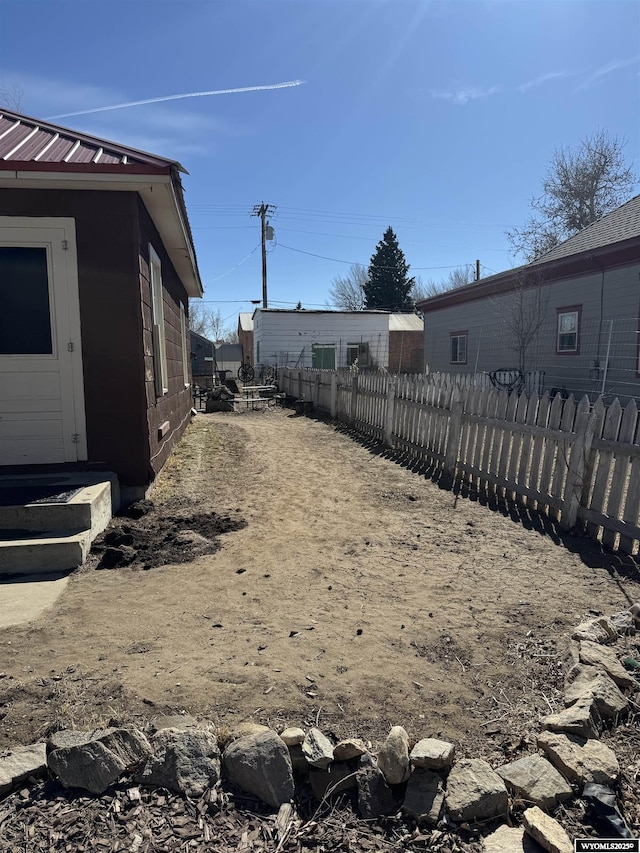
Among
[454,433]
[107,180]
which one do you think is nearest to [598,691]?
[454,433]

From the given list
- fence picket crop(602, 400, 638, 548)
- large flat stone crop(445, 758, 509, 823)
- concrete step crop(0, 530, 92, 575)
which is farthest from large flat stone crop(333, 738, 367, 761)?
fence picket crop(602, 400, 638, 548)

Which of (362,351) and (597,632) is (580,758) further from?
(362,351)

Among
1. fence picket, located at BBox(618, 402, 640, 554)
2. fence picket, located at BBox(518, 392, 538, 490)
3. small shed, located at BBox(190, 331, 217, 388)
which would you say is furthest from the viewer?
small shed, located at BBox(190, 331, 217, 388)

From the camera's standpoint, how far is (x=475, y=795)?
6.23ft

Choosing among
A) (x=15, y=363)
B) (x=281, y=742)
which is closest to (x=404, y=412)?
(x=15, y=363)

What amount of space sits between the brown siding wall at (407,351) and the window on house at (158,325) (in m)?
25.0

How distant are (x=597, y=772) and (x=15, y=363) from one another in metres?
5.46

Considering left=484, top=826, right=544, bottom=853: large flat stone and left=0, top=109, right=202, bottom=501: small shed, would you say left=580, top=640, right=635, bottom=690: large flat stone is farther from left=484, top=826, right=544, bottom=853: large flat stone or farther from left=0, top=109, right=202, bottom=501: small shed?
left=0, top=109, right=202, bottom=501: small shed

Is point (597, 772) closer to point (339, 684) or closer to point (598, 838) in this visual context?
point (598, 838)

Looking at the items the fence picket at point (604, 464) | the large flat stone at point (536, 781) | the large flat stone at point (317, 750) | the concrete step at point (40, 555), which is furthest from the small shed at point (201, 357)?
the large flat stone at point (536, 781)

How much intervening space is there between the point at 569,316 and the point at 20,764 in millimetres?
15458

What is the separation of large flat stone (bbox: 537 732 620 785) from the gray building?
9162 mm

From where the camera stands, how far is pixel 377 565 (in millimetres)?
4160

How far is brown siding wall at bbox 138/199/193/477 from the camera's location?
5.74m
